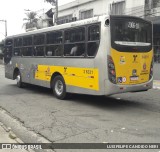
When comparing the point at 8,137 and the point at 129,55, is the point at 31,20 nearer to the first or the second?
the point at 129,55

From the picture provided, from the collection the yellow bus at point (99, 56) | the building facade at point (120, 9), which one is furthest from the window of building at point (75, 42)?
the building facade at point (120, 9)

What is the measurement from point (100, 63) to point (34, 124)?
2845mm

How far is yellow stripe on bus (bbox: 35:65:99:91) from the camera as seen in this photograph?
955cm

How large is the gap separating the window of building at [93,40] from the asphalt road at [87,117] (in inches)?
72.7

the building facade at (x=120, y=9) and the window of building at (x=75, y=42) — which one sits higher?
the building facade at (x=120, y=9)

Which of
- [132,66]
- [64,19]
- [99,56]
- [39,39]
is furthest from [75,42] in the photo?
[64,19]

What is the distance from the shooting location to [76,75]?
34.2 feet

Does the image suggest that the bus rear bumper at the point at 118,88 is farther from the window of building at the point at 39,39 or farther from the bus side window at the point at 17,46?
the bus side window at the point at 17,46

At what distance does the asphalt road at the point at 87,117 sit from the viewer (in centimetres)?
665

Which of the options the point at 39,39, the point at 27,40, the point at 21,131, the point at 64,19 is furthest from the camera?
the point at 64,19

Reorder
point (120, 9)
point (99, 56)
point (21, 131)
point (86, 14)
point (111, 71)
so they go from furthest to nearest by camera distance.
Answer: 1. point (86, 14)
2. point (120, 9)
3. point (99, 56)
4. point (111, 71)
5. point (21, 131)

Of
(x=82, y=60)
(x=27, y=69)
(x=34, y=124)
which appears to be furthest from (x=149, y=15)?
(x=34, y=124)

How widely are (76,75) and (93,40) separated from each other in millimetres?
1497

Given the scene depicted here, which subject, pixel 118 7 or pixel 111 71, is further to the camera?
pixel 118 7
